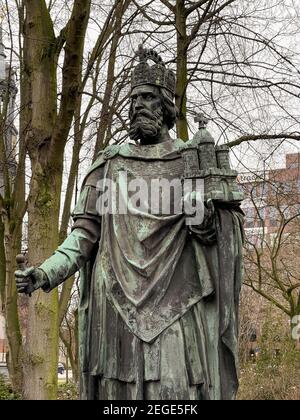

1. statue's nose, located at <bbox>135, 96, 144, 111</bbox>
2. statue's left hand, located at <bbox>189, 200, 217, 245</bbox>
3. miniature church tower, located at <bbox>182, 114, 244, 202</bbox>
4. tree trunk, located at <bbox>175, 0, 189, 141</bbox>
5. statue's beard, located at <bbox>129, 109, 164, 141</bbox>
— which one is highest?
tree trunk, located at <bbox>175, 0, 189, 141</bbox>

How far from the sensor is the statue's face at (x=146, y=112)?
4.64 m

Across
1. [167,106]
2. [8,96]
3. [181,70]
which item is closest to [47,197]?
[181,70]

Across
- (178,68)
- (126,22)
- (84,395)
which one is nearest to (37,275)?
(84,395)

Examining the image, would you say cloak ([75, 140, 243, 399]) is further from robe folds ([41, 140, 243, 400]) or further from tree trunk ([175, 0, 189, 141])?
tree trunk ([175, 0, 189, 141])

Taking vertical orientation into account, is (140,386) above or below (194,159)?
below

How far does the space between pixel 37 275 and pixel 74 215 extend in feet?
2.10

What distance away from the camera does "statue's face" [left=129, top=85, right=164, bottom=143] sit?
464cm

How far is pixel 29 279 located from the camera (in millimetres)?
4059

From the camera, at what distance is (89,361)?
4.38 m

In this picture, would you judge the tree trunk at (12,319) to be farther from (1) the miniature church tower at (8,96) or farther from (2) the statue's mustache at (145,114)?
(2) the statue's mustache at (145,114)

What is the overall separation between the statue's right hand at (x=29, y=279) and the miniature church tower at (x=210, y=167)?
106 cm

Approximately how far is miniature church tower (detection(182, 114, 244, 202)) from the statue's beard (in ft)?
1.03

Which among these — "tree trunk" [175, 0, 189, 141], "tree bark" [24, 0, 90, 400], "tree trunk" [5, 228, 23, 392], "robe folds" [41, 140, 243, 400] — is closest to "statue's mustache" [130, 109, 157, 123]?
"robe folds" [41, 140, 243, 400]

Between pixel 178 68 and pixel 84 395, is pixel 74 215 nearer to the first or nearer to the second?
pixel 84 395
